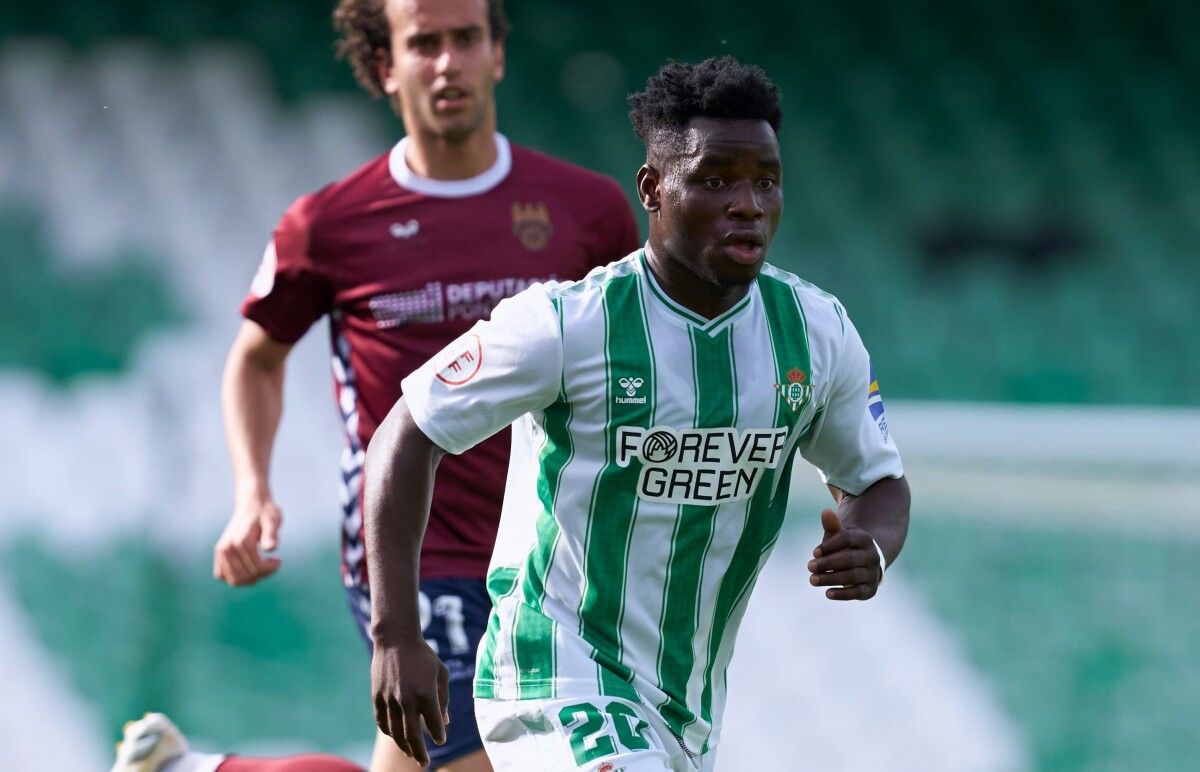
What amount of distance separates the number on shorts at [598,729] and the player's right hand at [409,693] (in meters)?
0.21

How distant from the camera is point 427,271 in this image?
3.65m

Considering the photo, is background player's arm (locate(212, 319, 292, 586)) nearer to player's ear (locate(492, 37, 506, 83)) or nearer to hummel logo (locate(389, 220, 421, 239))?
hummel logo (locate(389, 220, 421, 239))

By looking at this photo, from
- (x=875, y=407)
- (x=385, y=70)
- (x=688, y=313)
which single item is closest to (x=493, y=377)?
(x=688, y=313)

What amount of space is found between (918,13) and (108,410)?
3357 millimetres

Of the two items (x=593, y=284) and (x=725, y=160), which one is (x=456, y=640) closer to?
(x=593, y=284)

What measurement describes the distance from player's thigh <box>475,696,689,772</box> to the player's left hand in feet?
1.20

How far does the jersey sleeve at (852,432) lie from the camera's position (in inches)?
106

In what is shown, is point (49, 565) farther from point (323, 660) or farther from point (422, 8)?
point (422, 8)

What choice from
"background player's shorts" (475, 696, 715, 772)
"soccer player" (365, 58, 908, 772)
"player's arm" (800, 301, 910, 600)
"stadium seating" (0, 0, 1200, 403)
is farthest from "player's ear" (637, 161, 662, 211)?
"stadium seating" (0, 0, 1200, 403)

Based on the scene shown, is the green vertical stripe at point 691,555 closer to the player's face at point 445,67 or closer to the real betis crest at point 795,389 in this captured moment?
the real betis crest at point 795,389

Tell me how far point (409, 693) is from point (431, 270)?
1445mm

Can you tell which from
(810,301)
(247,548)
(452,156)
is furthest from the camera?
(452,156)

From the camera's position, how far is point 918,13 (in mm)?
6301

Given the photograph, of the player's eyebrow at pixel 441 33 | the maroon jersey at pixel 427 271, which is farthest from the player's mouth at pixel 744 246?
the player's eyebrow at pixel 441 33
